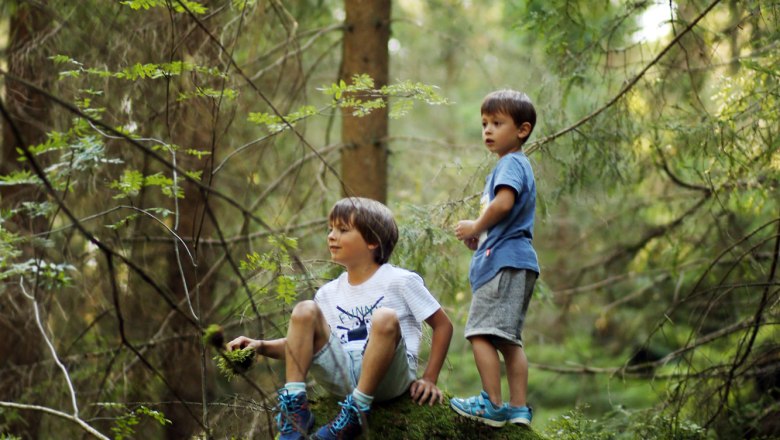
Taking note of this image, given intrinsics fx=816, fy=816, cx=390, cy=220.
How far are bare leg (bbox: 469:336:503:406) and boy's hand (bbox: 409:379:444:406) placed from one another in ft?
0.78

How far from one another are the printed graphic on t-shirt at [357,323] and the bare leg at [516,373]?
684 millimetres

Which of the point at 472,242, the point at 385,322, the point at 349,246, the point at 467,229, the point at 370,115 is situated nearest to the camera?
the point at 385,322

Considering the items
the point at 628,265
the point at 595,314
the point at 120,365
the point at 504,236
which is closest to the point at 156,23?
the point at 120,365

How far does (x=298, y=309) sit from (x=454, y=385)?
7195mm

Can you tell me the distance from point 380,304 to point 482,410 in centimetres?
69

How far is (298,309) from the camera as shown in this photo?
11.4 ft

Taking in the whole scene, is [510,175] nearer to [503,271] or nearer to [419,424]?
[503,271]

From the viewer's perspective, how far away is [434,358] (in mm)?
3828

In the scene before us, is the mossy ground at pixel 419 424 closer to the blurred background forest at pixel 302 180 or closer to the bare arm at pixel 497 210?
the blurred background forest at pixel 302 180

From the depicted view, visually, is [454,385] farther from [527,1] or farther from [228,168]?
[527,1]

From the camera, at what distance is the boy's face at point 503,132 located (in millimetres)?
4137

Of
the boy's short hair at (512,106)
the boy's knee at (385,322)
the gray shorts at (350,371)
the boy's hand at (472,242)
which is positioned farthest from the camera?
the boy's hand at (472,242)

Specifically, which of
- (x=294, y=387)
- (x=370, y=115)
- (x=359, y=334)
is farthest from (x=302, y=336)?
(x=370, y=115)

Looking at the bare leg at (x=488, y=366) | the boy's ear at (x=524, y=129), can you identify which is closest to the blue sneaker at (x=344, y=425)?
the bare leg at (x=488, y=366)
